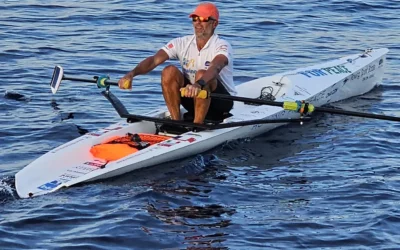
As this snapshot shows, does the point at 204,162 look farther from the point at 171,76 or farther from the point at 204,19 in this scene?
the point at 204,19

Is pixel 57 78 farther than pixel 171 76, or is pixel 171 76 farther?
pixel 57 78

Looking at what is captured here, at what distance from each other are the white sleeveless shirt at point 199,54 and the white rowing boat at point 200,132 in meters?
0.50

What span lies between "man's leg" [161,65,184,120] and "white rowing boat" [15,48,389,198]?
1.01 ft

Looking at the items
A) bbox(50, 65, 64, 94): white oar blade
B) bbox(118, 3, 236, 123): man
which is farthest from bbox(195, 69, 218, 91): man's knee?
bbox(50, 65, 64, 94): white oar blade

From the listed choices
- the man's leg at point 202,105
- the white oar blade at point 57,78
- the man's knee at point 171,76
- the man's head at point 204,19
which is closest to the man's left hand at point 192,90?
the man's leg at point 202,105

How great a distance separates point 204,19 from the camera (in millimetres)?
10133

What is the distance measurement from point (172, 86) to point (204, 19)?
0.80 metres

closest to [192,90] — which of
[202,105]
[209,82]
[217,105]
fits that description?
[209,82]

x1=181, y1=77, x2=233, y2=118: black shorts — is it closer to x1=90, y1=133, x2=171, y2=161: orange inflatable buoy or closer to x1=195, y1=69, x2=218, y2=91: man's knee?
x1=195, y1=69, x2=218, y2=91: man's knee

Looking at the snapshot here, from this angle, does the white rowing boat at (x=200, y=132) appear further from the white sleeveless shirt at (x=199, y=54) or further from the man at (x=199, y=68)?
the white sleeveless shirt at (x=199, y=54)

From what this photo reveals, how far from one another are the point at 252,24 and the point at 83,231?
1120 centimetres

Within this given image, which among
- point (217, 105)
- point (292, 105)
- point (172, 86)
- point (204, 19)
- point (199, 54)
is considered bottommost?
point (217, 105)

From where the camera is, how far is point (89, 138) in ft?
33.0

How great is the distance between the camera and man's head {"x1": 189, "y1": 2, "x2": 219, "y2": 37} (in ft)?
33.2
